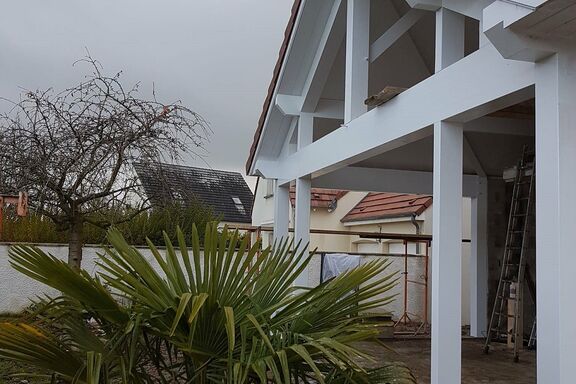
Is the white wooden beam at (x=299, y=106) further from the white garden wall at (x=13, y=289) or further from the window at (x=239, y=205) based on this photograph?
the window at (x=239, y=205)

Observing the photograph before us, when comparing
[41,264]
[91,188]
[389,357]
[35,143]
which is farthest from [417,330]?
[41,264]

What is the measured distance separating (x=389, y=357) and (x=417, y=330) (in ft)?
9.37

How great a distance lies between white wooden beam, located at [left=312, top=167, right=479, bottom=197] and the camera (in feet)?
29.4

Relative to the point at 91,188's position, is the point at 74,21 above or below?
above

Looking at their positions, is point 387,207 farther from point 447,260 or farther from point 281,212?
point 447,260

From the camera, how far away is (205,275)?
2.93 m

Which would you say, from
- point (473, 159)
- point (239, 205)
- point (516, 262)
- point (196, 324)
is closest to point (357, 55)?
point (196, 324)

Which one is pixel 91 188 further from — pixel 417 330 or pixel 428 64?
pixel 417 330

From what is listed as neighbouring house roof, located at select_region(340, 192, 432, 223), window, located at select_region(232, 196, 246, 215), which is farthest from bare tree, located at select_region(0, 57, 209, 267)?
window, located at select_region(232, 196, 246, 215)

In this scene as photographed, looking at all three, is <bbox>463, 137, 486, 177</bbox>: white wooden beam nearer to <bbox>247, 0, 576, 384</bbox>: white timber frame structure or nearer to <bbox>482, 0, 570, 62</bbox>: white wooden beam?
<bbox>247, 0, 576, 384</bbox>: white timber frame structure

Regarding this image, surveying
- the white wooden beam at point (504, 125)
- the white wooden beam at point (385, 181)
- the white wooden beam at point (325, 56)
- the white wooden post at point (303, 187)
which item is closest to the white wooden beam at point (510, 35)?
the white wooden beam at point (504, 125)

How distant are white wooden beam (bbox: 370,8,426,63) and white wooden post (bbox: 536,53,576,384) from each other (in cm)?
282

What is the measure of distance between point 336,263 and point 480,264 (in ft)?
10.2

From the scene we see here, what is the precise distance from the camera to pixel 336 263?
37.8 feet
